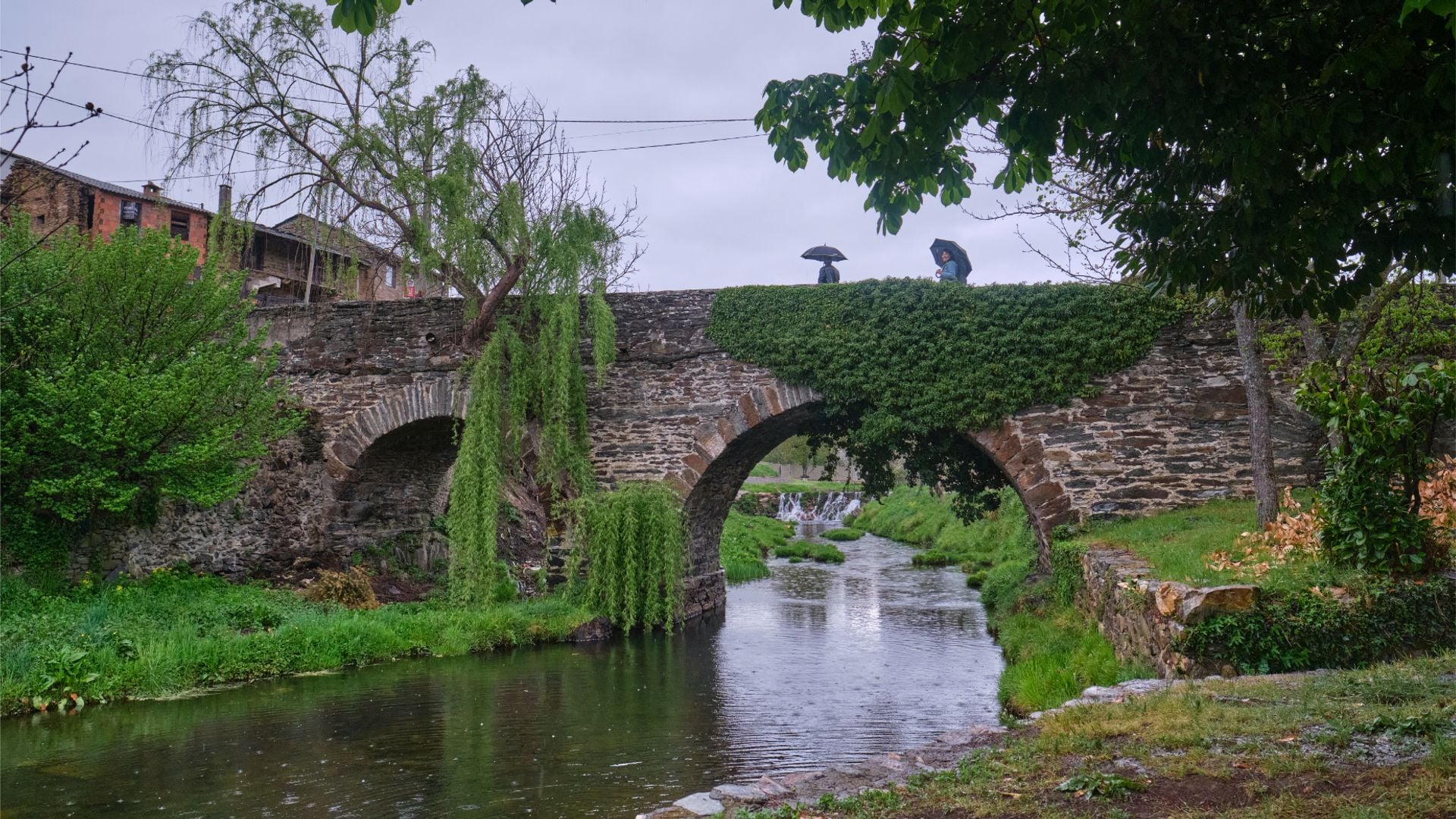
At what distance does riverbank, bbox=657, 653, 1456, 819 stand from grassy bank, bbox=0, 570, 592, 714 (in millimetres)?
6197

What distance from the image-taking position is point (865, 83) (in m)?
3.72

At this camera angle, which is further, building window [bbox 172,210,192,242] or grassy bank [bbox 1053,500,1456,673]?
building window [bbox 172,210,192,242]

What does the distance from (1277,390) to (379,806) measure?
391 inches

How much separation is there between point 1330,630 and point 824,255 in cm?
953

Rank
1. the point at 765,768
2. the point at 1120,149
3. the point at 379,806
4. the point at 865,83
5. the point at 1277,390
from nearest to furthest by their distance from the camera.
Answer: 1. the point at 865,83
2. the point at 1120,149
3. the point at 379,806
4. the point at 765,768
5. the point at 1277,390

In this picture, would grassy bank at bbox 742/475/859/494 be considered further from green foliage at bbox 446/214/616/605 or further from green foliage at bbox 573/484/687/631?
green foliage at bbox 573/484/687/631

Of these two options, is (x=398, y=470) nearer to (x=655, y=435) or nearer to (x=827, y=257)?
(x=655, y=435)

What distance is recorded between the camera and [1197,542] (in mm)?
8570

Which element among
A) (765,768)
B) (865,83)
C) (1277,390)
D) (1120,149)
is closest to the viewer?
(865,83)

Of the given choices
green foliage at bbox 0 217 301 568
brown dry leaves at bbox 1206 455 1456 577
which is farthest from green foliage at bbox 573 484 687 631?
brown dry leaves at bbox 1206 455 1456 577

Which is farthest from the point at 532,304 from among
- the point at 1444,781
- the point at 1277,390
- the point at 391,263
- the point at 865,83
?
the point at 1444,781

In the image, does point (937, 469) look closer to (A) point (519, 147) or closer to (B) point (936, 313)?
(B) point (936, 313)

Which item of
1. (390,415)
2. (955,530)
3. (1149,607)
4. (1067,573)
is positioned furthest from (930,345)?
(955,530)

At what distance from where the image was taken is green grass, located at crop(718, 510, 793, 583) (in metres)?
19.2
